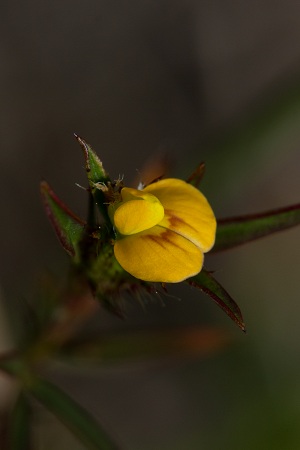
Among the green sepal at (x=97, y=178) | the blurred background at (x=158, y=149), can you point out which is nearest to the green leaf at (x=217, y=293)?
the green sepal at (x=97, y=178)

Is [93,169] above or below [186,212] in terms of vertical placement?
above

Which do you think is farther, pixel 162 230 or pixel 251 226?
pixel 251 226

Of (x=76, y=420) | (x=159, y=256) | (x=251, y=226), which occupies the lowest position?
(x=76, y=420)

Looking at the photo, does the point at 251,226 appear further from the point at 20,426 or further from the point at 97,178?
the point at 20,426

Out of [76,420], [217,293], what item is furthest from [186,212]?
[76,420]

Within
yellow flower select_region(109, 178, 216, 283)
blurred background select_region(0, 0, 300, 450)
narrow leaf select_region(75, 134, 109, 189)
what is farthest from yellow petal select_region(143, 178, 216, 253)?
blurred background select_region(0, 0, 300, 450)

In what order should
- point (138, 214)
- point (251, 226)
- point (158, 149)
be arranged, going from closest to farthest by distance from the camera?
1. point (138, 214)
2. point (251, 226)
3. point (158, 149)

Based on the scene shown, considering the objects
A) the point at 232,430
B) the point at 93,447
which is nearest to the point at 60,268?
the point at 93,447
